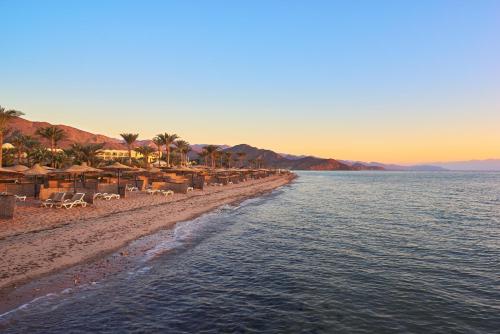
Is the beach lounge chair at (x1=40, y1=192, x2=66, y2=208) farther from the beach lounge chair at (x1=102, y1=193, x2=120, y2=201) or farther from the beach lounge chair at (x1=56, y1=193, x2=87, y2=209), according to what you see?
the beach lounge chair at (x1=102, y1=193, x2=120, y2=201)

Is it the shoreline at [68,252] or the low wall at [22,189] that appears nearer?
the shoreline at [68,252]

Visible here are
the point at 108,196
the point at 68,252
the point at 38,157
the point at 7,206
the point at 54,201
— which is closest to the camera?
the point at 68,252

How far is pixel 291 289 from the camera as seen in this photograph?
9359 millimetres

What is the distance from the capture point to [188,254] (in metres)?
12.8

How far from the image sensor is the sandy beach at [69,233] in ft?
32.6

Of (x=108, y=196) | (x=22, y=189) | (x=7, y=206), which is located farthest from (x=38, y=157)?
(x=7, y=206)

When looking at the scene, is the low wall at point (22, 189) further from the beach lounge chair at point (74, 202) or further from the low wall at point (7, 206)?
the low wall at point (7, 206)

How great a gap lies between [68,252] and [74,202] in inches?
381

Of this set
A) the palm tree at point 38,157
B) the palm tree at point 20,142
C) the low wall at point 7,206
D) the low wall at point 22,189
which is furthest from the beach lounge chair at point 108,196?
the palm tree at point 20,142

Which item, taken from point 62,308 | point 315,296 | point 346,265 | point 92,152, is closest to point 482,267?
point 346,265

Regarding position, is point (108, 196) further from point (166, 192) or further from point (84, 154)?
point (84, 154)

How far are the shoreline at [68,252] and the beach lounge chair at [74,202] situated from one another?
169 centimetres

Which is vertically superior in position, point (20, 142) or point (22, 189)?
point (20, 142)

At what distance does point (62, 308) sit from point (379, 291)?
299 inches
